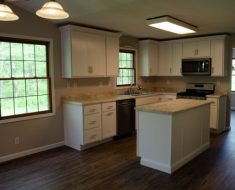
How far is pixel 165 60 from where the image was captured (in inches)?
257

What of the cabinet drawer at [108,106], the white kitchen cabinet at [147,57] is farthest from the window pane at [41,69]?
the white kitchen cabinet at [147,57]

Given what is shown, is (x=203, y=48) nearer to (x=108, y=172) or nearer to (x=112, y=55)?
(x=112, y=55)

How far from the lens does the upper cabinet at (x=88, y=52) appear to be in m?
4.38

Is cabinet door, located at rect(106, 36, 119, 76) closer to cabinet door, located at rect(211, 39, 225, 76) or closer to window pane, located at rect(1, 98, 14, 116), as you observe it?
window pane, located at rect(1, 98, 14, 116)

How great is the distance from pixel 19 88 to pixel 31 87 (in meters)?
0.23

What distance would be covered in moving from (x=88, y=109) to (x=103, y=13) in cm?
175

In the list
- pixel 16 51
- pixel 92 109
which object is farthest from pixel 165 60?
pixel 16 51

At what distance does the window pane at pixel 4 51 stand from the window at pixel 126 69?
2.78 m

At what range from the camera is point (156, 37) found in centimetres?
619

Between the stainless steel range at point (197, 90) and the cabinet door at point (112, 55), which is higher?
the cabinet door at point (112, 55)

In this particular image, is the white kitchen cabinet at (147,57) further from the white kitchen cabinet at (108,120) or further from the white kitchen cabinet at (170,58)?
the white kitchen cabinet at (108,120)

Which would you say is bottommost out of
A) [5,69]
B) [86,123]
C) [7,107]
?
[86,123]

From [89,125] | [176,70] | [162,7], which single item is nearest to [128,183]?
[89,125]

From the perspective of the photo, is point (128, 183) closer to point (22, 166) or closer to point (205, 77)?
point (22, 166)
